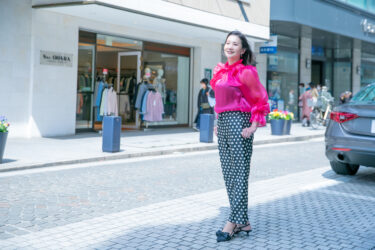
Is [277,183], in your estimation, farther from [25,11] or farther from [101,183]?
[25,11]

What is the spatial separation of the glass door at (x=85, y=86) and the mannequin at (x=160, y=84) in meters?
3.29

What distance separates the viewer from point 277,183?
7438 mm

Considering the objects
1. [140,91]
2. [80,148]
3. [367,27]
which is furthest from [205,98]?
[367,27]

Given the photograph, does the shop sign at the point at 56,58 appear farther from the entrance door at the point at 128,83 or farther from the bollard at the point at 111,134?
the bollard at the point at 111,134

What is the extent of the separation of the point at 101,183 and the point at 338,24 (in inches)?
738

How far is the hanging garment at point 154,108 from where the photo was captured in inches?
680

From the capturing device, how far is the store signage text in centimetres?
2512

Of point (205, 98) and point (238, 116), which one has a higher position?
point (205, 98)

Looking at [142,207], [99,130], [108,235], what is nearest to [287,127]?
[99,130]

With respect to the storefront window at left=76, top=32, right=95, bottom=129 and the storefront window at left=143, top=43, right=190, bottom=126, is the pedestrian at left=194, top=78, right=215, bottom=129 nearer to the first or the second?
the storefront window at left=143, top=43, right=190, bottom=126

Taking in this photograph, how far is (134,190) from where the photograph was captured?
6785 mm

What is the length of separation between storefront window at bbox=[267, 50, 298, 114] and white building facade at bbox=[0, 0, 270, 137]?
4.15 meters

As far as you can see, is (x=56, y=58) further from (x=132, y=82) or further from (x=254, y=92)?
(x=254, y=92)

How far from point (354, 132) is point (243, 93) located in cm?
345
